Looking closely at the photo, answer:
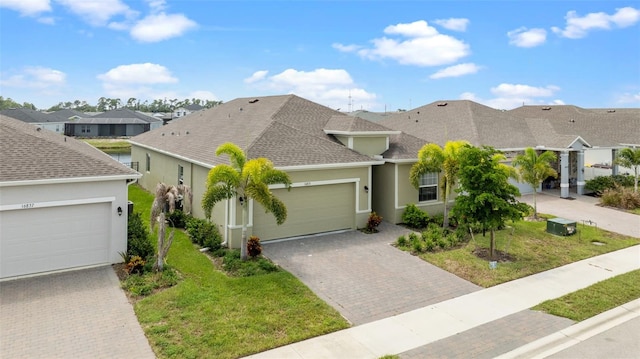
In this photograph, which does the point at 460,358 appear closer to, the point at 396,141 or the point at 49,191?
the point at 49,191

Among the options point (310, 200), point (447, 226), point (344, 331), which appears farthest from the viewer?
point (447, 226)

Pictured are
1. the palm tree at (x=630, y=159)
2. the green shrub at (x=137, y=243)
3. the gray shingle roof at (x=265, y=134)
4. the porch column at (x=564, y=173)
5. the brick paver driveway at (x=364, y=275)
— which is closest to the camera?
the brick paver driveway at (x=364, y=275)

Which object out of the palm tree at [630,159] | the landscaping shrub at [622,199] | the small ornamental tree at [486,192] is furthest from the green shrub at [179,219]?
the palm tree at [630,159]

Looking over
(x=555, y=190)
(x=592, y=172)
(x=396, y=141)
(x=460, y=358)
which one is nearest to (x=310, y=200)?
(x=396, y=141)

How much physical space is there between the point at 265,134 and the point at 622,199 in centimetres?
1945

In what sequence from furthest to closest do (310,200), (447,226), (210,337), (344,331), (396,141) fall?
(396,141) → (447,226) → (310,200) → (344,331) → (210,337)

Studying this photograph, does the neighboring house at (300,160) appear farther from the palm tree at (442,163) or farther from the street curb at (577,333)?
the street curb at (577,333)

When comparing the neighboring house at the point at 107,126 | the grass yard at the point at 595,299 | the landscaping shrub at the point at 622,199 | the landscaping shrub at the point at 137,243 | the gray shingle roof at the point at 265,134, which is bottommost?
the grass yard at the point at 595,299

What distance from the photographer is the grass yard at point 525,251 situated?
12.4m

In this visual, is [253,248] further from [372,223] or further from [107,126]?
[107,126]

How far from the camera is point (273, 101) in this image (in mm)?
23797

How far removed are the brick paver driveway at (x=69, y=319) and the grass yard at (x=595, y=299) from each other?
9196 millimetres

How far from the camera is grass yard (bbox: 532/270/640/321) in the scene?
32.1ft

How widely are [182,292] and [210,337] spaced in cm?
247
